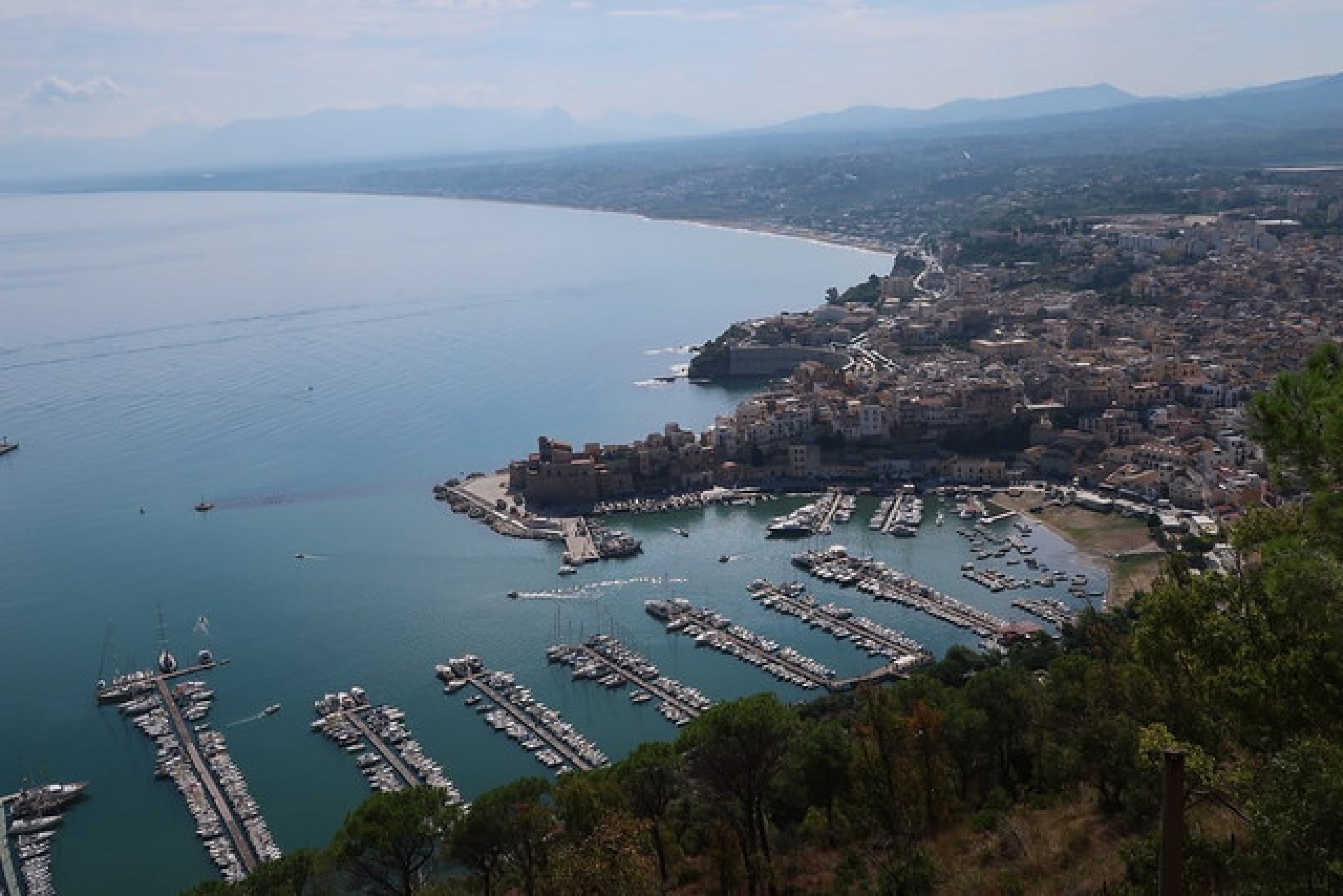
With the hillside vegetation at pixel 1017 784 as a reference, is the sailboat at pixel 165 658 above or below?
below

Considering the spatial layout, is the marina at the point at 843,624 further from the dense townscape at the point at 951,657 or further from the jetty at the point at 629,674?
the jetty at the point at 629,674

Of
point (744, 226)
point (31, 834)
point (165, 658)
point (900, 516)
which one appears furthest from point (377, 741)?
point (744, 226)

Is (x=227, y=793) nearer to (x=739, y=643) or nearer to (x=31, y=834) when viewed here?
(x=31, y=834)

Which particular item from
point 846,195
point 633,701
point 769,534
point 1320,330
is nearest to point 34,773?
point 633,701

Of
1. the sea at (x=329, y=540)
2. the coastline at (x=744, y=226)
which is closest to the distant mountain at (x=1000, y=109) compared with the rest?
the coastline at (x=744, y=226)

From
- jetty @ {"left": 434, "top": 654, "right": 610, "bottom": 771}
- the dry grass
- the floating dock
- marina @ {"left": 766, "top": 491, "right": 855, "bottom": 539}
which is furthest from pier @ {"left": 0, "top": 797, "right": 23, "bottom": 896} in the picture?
marina @ {"left": 766, "top": 491, "right": 855, "bottom": 539}

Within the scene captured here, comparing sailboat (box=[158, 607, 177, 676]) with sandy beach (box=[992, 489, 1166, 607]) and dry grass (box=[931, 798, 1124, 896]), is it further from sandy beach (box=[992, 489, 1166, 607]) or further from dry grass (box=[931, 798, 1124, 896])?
sandy beach (box=[992, 489, 1166, 607])
